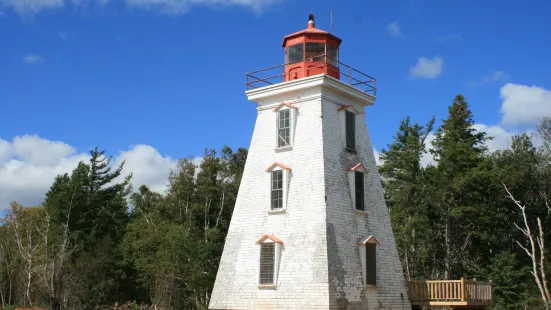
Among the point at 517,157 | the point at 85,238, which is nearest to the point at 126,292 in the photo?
the point at 85,238

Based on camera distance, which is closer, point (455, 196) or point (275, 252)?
point (275, 252)

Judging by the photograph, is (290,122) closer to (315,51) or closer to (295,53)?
(295,53)

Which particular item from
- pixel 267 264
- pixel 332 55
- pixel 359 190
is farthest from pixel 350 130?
pixel 267 264

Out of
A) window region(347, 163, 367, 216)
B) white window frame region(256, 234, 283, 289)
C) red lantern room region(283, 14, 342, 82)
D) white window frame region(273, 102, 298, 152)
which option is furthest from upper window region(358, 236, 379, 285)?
red lantern room region(283, 14, 342, 82)

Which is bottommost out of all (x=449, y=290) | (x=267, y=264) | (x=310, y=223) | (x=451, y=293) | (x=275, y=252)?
(x=451, y=293)

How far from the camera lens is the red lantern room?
23.7 metres

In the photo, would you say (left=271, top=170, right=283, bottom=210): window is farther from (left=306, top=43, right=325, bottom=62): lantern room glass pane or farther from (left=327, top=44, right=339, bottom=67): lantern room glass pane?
(left=327, top=44, right=339, bottom=67): lantern room glass pane

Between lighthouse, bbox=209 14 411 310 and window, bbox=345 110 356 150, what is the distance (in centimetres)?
4

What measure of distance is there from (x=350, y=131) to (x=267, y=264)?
642 centimetres

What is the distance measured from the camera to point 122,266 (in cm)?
3950

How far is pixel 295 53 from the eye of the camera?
24.2 meters

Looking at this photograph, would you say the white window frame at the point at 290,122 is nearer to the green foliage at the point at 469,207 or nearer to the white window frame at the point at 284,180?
the white window frame at the point at 284,180

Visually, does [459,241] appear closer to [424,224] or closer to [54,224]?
[424,224]

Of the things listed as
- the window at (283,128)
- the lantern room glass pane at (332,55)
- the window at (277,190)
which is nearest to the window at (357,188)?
the window at (277,190)
